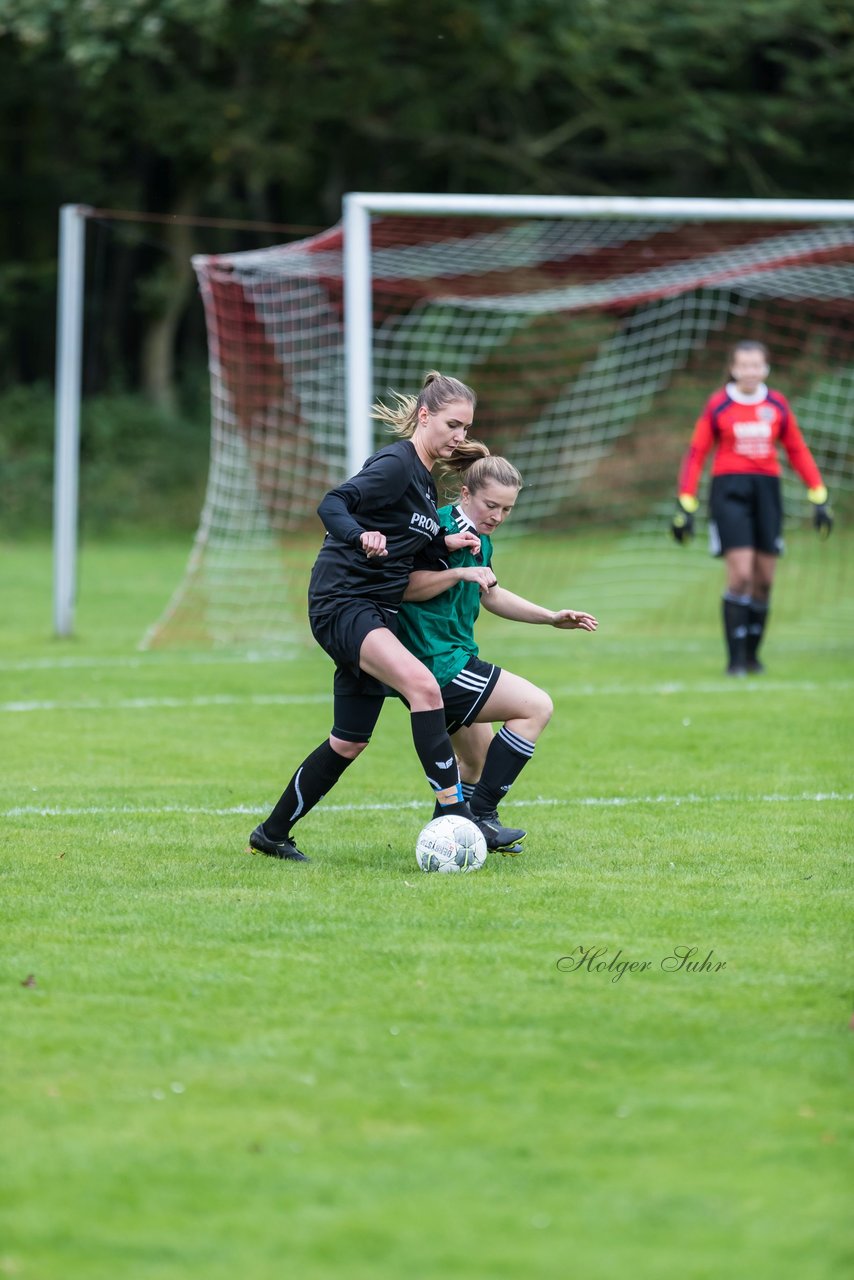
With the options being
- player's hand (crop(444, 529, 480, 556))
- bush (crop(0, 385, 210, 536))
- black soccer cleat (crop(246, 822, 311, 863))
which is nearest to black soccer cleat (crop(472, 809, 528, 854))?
black soccer cleat (crop(246, 822, 311, 863))

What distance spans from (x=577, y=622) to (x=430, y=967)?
1.77 meters

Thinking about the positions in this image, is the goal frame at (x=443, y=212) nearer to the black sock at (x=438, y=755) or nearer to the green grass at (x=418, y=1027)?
the green grass at (x=418, y=1027)

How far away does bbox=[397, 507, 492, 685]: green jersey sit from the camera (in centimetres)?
601

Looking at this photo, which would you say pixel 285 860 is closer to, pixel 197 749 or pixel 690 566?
pixel 197 749

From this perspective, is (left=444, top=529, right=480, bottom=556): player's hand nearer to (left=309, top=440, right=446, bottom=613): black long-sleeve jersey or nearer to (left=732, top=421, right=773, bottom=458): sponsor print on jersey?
(left=309, top=440, right=446, bottom=613): black long-sleeve jersey

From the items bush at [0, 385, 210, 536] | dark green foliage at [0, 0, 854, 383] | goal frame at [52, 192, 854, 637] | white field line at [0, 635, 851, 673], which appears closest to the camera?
goal frame at [52, 192, 854, 637]

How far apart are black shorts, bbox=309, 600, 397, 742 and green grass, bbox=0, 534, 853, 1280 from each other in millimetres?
505

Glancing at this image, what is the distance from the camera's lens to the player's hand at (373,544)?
5539 millimetres

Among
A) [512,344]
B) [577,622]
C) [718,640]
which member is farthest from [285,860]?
[512,344]

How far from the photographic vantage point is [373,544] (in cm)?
554

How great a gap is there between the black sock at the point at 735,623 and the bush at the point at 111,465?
1530 centimetres

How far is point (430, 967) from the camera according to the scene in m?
4.56

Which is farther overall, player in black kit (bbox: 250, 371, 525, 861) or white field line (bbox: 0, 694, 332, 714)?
white field line (bbox: 0, 694, 332, 714)
